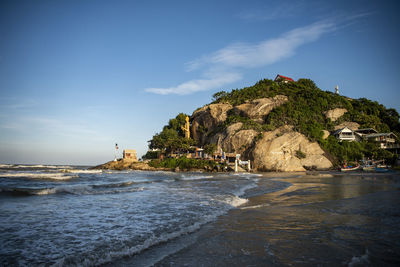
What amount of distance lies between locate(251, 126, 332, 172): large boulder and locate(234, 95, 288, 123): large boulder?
10.1 meters

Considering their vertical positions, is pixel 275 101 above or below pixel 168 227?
above

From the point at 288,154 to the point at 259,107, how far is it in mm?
15466

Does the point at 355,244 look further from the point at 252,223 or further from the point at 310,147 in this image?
the point at 310,147

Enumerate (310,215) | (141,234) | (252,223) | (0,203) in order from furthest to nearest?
(0,203) → (310,215) → (252,223) → (141,234)

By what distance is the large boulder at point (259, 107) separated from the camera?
5688 centimetres

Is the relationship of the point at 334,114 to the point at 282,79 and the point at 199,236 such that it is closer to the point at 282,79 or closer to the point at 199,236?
the point at 282,79

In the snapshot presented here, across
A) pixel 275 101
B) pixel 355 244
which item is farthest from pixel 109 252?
pixel 275 101

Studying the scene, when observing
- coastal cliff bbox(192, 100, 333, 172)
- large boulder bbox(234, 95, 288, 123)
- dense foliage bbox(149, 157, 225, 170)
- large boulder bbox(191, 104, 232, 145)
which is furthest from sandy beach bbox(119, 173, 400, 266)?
large boulder bbox(191, 104, 232, 145)

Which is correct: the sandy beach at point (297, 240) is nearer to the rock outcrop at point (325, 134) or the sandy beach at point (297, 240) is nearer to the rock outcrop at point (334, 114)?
the rock outcrop at point (325, 134)

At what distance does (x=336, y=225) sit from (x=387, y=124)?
224ft

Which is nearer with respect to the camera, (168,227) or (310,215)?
(168,227)

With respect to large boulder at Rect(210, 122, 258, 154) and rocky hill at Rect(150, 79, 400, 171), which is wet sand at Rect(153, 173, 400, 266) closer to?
rocky hill at Rect(150, 79, 400, 171)

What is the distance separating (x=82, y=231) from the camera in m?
5.93

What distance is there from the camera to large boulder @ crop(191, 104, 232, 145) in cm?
6326
